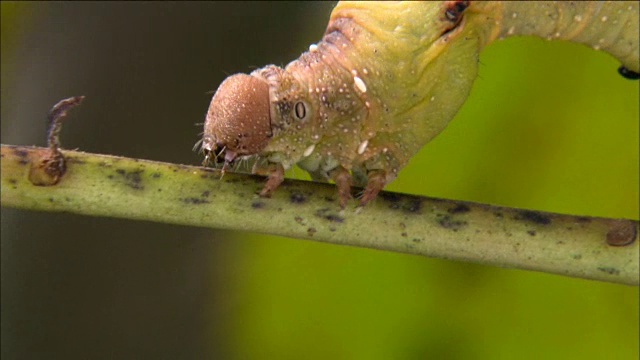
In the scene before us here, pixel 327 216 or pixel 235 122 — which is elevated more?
pixel 235 122

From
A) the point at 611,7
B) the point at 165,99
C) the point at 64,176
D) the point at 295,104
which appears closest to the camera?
the point at 64,176

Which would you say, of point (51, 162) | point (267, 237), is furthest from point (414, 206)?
point (267, 237)

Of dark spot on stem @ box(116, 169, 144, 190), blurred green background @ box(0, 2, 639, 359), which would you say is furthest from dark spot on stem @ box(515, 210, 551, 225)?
blurred green background @ box(0, 2, 639, 359)

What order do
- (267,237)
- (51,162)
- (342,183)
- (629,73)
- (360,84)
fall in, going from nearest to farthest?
(51,162) < (342,183) < (360,84) < (629,73) < (267,237)

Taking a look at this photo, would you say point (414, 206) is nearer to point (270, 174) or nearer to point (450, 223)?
point (450, 223)

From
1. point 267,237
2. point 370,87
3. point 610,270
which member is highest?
point 370,87

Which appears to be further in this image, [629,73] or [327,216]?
[629,73]

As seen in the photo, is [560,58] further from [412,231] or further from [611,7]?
[412,231]

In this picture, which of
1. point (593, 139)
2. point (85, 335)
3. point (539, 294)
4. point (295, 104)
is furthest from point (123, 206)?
point (85, 335)
